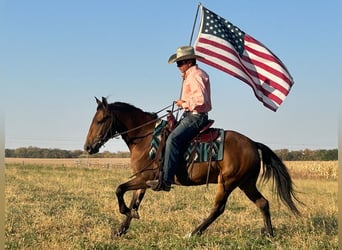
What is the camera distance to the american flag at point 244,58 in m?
9.09

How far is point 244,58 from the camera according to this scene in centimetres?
937

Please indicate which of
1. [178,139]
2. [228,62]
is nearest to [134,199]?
[178,139]

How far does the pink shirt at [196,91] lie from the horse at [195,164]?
32.8 inches

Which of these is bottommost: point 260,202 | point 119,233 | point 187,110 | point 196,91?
point 119,233

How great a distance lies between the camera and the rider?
300 inches

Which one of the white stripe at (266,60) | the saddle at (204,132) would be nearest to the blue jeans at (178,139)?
the saddle at (204,132)

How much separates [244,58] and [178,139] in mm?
2843

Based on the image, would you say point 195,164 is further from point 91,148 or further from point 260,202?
point 91,148

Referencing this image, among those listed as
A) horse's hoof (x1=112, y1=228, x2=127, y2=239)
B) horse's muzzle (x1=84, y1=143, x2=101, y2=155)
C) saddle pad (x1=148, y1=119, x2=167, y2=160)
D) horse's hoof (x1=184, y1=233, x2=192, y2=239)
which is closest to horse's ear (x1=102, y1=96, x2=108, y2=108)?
horse's muzzle (x1=84, y1=143, x2=101, y2=155)

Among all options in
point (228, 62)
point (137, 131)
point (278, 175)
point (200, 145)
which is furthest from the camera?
point (228, 62)

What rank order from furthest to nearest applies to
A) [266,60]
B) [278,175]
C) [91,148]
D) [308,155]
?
1. [308,155]
2. [266,60]
3. [278,175]
4. [91,148]

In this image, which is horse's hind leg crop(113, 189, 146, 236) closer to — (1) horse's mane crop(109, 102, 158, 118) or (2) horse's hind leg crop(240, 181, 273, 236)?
(1) horse's mane crop(109, 102, 158, 118)

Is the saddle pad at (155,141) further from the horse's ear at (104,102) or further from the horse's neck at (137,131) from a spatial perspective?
the horse's ear at (104,102)

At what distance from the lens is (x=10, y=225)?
8.78m
